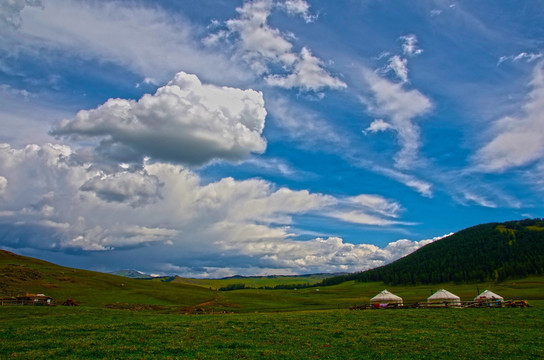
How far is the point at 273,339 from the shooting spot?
2816cm

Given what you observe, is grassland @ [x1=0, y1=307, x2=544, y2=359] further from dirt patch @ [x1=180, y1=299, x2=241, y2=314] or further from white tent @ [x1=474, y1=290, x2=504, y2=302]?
white tent @ [x1=474, y1=290, x2=504, y2=302]

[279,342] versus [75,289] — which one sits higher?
[279,342]

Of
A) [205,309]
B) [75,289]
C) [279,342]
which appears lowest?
[205,309]

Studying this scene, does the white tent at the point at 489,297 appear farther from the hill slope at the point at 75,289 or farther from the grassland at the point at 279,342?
the hill slope at the point at 75,289

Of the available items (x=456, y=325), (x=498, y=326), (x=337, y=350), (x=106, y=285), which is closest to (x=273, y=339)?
(x=337, y=350)

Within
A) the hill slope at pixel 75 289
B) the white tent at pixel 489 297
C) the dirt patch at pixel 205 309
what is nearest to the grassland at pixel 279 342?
the dirt patch at pixel 205 309

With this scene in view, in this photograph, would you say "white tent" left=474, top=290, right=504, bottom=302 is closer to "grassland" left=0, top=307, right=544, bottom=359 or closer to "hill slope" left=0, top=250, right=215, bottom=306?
"grassland" left=0, top=307, right=544, bottom=359

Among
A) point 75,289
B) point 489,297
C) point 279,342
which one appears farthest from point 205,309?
point 489,297

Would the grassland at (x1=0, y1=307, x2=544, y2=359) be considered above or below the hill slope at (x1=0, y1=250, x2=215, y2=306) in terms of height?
above

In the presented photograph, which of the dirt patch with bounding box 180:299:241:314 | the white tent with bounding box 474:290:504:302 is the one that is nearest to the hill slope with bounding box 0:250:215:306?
the dirt patch with bounding box 180:299:241:314

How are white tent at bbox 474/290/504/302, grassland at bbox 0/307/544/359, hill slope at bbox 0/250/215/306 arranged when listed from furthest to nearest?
1. hill slope at bbox 0/250/215/306
2. white tent at bbox 474/290/504/302
3. grassland at bbox 0/307/544/359

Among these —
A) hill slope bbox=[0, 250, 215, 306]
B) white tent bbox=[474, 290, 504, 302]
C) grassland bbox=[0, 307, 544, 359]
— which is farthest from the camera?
hill slope bbox=[0, 250, 215, 306]

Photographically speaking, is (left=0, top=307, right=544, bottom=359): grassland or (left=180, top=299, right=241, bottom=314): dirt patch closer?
(left=0, top=307, right=544, bottom=359): grassland

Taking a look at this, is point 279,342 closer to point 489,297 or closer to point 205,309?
point 205,309
